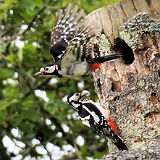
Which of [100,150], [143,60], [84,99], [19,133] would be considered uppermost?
[143,60]

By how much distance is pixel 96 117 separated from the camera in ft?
15.4

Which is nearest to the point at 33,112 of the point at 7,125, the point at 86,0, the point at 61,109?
the point at 61,109

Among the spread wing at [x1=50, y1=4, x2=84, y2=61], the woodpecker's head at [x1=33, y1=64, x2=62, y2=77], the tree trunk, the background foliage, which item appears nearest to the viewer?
the tree trunk

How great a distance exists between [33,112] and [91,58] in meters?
2.40

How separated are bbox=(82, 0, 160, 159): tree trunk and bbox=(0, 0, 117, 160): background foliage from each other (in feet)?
5.60

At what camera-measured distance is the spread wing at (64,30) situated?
16.3ft

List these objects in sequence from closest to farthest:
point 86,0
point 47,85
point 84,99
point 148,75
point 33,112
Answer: point 148,75 → point 84,99 → point 86,0 → point 33,112 → point 47,85

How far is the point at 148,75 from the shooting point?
4.43 metres

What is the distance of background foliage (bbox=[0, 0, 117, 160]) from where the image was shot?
6.58 m

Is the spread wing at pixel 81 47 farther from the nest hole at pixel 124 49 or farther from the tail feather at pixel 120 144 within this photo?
the tail feather at pixel 120 144

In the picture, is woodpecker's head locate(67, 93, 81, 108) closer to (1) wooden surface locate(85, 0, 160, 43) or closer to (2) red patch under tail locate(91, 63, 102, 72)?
(2) red patch under tail locate(91, 63, 102, 72)

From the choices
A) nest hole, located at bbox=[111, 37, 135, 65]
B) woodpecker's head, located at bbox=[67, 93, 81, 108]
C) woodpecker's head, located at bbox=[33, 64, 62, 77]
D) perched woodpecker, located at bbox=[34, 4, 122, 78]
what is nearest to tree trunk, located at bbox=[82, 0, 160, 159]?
nest hole, located at bbox=[111, 37, 135, 65]

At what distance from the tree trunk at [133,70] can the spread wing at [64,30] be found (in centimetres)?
34

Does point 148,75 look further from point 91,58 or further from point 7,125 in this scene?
point 7,125
